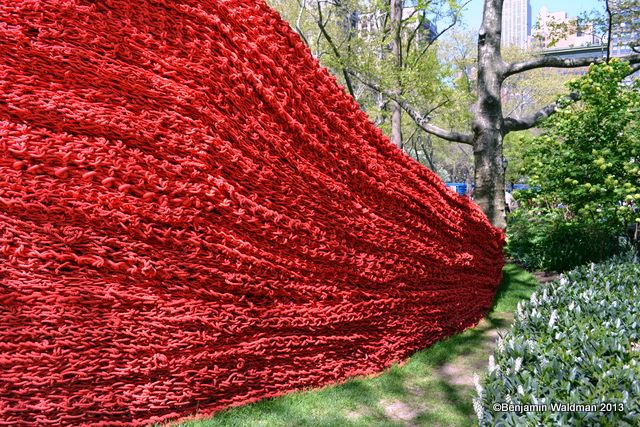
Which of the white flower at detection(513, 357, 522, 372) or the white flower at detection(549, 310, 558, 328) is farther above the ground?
the white flower at detection(549, 310, 558, 328)

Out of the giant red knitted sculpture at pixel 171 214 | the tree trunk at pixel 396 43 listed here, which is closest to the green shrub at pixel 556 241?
the giant red knitted sculpture at pixel 171 214

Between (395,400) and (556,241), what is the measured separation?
6.12 metres

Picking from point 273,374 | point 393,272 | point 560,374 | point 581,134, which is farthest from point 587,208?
point 273,374

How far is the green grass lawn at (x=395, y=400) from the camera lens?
2980 millimetres

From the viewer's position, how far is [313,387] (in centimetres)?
338

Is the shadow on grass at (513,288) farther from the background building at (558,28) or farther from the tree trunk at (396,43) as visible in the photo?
the background building at (558,28)

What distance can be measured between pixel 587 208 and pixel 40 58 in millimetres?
6097

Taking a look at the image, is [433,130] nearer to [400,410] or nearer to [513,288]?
[513,288]

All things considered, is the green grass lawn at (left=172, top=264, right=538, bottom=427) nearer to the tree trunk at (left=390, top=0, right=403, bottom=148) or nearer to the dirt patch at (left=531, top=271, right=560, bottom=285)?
the dirt patch at (left=531, top=271, right=560, bottom=285)

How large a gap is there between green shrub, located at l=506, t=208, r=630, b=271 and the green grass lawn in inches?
130

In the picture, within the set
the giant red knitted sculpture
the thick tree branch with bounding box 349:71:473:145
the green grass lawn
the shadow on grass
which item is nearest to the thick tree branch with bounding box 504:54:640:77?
the thick tree branch with bounding box 349:71:473:145

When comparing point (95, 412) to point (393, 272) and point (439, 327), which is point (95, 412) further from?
point (439, 327)

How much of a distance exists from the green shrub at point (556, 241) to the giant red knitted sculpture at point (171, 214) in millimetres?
4476

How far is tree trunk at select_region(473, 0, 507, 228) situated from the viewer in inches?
334
